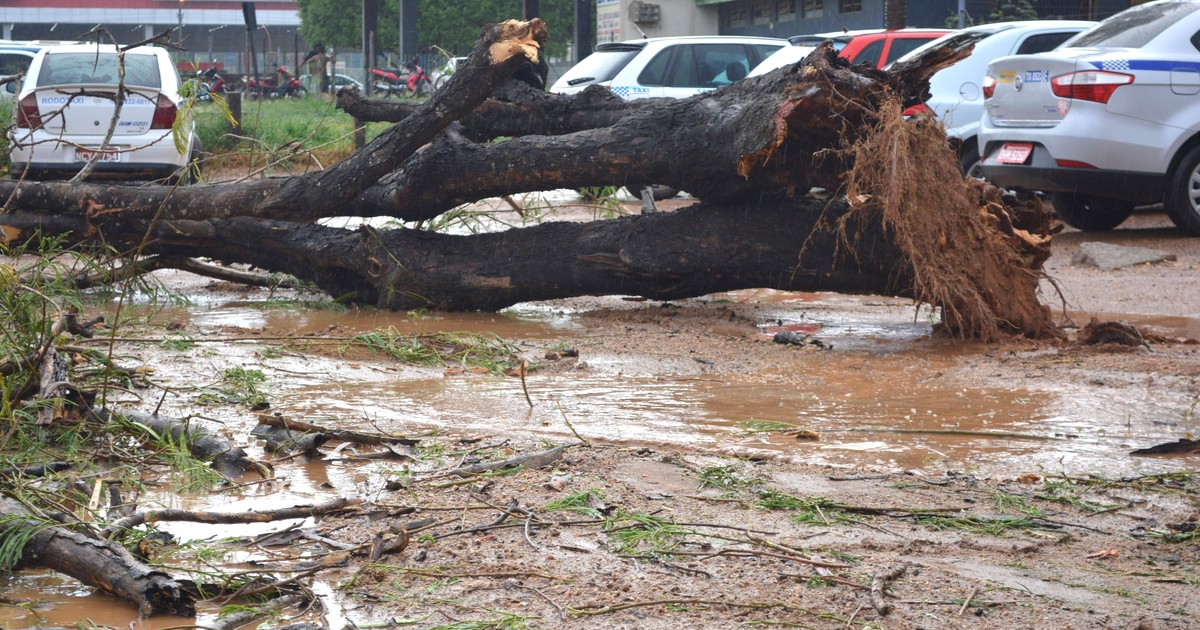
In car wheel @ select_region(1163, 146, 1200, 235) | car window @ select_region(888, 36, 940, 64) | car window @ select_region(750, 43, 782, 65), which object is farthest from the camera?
car window @ select_region(750, 43, 782, 65)

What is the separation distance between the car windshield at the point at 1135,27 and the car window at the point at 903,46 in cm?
275

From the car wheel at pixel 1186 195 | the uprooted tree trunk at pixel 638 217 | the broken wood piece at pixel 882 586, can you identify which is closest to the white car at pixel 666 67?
the car wheel at pixel 1186 195

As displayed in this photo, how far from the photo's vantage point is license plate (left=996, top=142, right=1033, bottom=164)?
9945 millimetres

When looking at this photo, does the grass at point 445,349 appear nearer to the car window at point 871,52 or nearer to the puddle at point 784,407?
the puddle at point 784,407

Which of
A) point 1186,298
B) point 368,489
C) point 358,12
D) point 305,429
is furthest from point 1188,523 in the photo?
point 358,12

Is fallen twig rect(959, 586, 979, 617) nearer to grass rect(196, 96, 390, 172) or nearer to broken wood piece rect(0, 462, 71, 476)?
broken wood piece rect(0, 462, 71, 476)

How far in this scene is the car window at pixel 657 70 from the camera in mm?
13953

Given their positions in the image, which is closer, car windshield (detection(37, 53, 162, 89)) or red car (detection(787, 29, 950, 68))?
car windshield (detection(37, 53, 162, 89))

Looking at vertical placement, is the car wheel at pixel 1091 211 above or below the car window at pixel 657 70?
below

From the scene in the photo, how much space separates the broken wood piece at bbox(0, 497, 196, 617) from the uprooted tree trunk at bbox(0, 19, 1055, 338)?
13.3 feet

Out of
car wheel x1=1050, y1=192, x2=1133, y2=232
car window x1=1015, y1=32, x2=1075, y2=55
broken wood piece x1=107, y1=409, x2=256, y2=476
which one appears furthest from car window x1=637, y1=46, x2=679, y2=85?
broken wood piece x1=107, y1=409, x2=256, y2=476

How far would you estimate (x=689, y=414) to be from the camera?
503cm

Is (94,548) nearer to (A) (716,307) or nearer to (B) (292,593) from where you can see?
(B) (292,593)

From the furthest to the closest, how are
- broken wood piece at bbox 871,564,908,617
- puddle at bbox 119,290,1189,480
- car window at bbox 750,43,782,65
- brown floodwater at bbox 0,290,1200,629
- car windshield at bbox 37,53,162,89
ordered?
car window at bbox 750,43,782,65 < car windshield at bbox 37,53,162,89 < puddle at bbox 119,290,1189,480 < brown floodwater at bbox 0,290,1200,629 < broken wood piece at bbox 871,564,908,617
